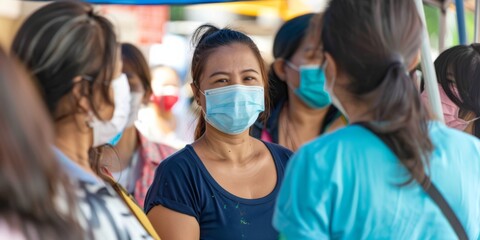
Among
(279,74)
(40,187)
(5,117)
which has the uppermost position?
(5,117)

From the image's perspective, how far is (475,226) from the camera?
7.39 ft

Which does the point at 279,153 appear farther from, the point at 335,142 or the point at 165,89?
the point at 165,89

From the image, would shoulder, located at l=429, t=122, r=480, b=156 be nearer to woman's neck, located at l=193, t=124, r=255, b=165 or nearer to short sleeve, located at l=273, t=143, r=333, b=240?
short sleeve, located at l=273, t=143, r=333, b=240

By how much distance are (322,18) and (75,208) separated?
2.70ft

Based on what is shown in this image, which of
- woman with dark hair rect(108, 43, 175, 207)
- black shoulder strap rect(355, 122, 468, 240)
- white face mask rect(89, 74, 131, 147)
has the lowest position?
woman with dark hair rect(108, 43, 175, 207)

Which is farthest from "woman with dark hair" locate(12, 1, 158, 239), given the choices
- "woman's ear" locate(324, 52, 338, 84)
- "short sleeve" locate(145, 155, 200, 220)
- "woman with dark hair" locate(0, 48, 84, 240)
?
"short sleeve" locate(145, 155, 200, 220)

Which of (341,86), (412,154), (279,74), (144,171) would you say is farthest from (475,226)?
(144,171)

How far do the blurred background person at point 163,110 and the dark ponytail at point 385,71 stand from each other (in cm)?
402

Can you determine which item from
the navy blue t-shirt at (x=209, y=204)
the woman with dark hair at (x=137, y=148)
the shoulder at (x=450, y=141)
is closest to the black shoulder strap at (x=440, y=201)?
the shoulder at (x=450, y=141)

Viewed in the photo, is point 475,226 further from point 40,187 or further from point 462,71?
point 462,71

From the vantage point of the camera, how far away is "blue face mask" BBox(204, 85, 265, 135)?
3.27 m

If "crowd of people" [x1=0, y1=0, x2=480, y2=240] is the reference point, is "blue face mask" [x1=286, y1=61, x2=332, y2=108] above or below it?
below

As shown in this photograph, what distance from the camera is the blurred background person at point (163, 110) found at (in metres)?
6.31

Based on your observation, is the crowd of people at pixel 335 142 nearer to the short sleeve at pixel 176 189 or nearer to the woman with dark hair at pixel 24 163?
the woman with dark hair at pixel 24 163
